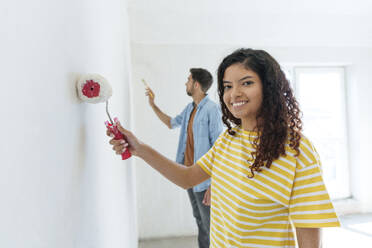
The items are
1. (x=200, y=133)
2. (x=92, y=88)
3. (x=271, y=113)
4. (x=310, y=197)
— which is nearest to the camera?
(x=92, y=88)

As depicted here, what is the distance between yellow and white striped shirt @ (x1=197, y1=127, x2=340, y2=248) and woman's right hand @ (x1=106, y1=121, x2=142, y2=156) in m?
0.30

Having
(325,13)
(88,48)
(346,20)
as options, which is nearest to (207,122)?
(88,48)

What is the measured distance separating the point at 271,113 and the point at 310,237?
37cm

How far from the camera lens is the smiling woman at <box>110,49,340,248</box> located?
71 centimetres

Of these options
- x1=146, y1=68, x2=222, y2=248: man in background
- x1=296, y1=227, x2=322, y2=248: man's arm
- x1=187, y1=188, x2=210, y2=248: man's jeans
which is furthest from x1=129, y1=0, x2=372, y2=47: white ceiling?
x1=296, y1=227, x2=322, y2=248: man's arm

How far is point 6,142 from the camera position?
244 millimetres

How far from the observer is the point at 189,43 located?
9.13 feet

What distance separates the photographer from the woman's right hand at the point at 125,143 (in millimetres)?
773

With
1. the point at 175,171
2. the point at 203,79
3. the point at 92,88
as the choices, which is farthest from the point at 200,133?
the point at 92,88

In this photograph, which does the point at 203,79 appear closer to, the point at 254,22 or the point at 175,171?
the point at 175,171

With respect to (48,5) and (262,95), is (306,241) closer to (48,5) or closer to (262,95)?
(262,95)

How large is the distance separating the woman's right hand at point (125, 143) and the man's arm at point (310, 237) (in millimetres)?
558

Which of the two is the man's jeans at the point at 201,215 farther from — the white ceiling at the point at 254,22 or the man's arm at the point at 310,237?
the white ceiling at the point at 254,22

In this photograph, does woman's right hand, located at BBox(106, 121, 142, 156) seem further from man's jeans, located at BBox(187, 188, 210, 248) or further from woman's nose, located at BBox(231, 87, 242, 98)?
man's jeans, located at BBox(187, 188, 210, 248)
